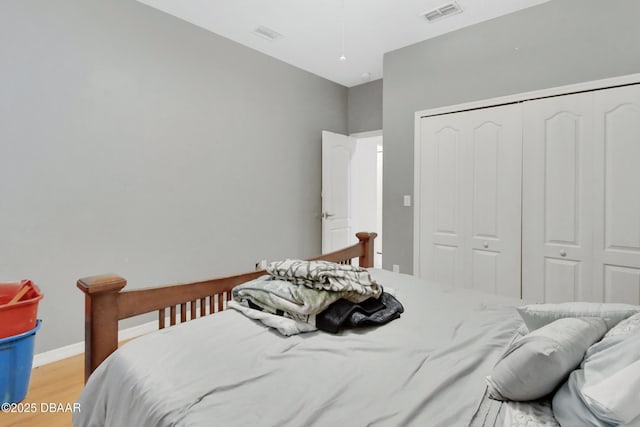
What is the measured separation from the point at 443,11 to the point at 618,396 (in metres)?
3.01

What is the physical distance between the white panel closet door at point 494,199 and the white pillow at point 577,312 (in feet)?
5.98

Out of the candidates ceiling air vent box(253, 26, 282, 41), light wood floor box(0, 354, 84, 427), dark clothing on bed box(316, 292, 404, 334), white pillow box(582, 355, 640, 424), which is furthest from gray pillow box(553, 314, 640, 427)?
ceiling air vent box(253, 26, 282, 41)

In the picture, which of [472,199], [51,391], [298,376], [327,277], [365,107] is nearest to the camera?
[298,376]

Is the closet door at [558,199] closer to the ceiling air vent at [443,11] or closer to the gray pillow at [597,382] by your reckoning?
the ceiling air vent at [443,11]

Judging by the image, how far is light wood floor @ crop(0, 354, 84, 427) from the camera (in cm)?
177

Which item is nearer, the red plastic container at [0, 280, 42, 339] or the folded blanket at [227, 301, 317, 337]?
the folded blanket at [227, 301, 317, 337]

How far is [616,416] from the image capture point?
0.64m

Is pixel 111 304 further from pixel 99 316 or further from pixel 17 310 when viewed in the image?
pixel 17 310

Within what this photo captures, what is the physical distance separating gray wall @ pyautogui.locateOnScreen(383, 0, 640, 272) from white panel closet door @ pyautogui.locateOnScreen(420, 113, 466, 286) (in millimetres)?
162

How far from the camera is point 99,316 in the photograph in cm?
→ 115

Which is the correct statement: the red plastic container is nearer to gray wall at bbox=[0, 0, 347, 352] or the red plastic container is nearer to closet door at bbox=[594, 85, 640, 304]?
gray wall at bbox=[0, 0, 347, 352]

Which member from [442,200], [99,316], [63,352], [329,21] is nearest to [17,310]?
[63,352]

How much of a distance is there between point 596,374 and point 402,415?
0.45 m

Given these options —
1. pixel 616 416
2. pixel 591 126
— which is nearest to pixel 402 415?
pixel 616 416
